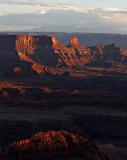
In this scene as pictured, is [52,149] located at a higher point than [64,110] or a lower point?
higher

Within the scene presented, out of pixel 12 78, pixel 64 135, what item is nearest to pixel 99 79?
pixel 12 78

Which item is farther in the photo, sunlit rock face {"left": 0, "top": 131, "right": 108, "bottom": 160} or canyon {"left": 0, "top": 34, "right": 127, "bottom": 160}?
canyon {"left": 0, "top": 34, "right": 127, "bottom": 160}

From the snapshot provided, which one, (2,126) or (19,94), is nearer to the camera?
(2,126)

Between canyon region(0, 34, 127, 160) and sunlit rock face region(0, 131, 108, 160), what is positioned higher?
sunlit rock face region(0, 131, 108, 160)

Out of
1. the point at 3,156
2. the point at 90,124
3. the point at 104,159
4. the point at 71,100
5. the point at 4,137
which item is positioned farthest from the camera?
the point at 71,100

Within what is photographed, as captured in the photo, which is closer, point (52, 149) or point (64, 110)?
point (52, 149)

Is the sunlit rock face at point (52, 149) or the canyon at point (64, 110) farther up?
the sunlit rock face at point (52, 149)

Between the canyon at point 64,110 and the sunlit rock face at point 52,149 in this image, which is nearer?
the sunlit rock face at point 52,149

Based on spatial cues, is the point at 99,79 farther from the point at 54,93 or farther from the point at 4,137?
the point at 4,137
